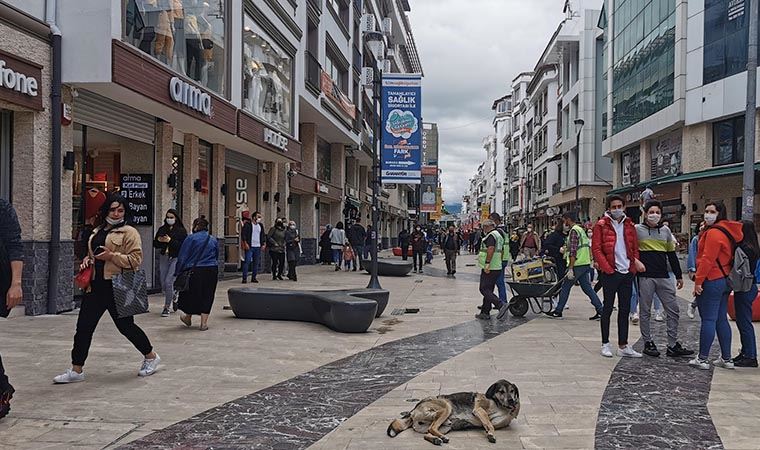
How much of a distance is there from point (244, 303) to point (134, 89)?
12.9 feet

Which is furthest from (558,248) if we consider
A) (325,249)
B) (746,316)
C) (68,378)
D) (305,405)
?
(325,249)

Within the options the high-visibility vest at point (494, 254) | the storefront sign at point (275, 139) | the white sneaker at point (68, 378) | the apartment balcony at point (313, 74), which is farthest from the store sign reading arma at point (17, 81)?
the apartment balcony at point (313, 74)

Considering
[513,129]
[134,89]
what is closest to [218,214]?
[134,89]

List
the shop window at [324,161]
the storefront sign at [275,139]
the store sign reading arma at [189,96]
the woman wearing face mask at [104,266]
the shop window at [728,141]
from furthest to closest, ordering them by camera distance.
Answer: the shop window at [324,161], the shop window at [728,141], the storefront sign at [275,139], the store sign reading arma at [189,96], the woman wearing face mask at [104,266]

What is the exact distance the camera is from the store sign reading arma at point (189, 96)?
40.7ft

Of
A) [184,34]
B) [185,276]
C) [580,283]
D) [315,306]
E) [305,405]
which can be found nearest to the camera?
[305,405]

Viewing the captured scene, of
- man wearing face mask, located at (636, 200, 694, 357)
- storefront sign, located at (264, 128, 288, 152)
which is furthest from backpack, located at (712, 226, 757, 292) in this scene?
storefront sign, located at (264, 128, 288, 152)

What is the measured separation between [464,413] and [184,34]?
36.3 ft

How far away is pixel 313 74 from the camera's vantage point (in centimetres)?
2334

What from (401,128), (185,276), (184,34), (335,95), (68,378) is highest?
(335,95)

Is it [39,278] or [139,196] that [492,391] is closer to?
[39,278]

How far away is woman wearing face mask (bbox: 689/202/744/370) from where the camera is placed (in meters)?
6.97

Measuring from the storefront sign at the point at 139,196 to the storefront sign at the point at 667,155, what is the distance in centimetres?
2445

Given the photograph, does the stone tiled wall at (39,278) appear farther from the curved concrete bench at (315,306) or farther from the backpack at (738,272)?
the backpack at (738,272)
